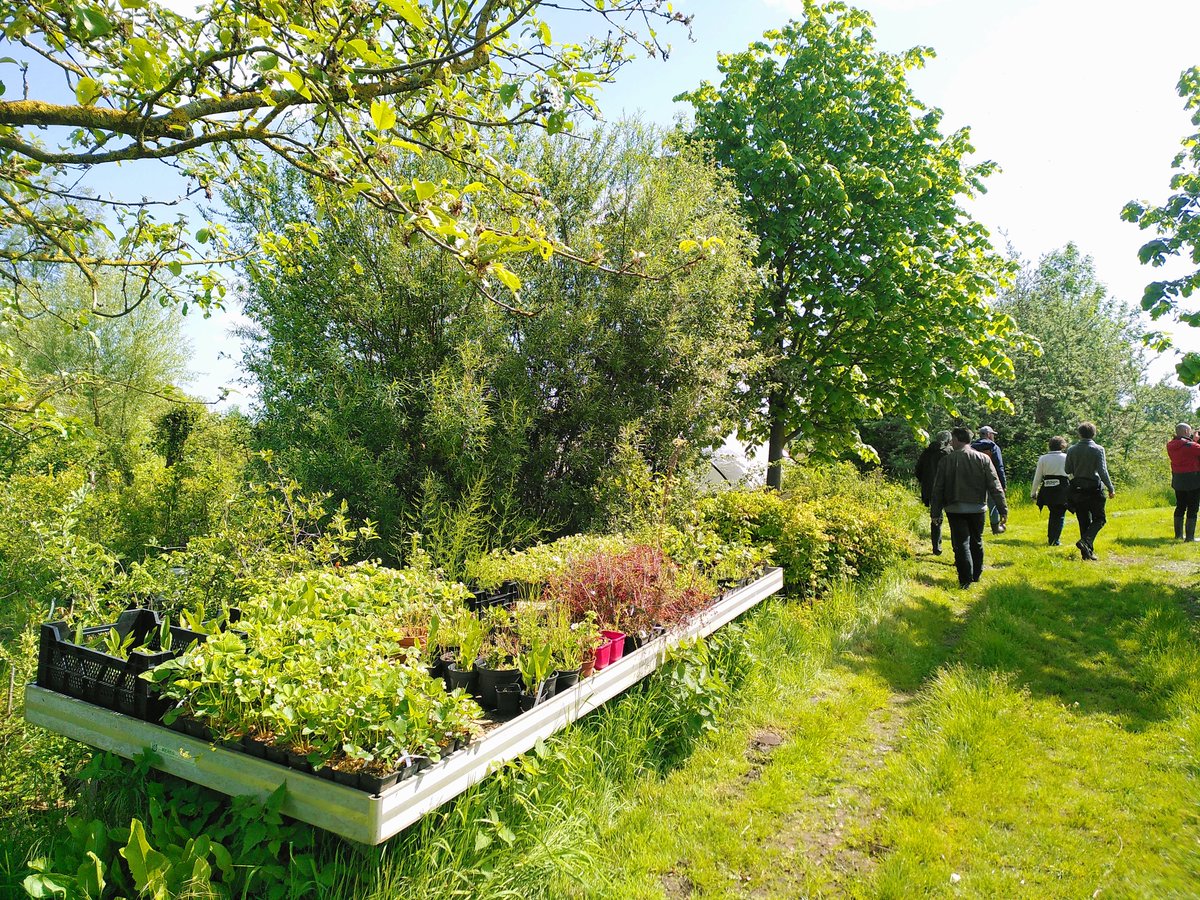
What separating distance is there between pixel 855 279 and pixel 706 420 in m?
5.47

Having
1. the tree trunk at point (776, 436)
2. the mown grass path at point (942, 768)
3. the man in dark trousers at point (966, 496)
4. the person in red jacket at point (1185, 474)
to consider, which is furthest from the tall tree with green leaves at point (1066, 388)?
the mown grass path at point (942, 768)

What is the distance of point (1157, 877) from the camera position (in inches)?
122

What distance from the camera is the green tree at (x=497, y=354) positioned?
6492 millimetres

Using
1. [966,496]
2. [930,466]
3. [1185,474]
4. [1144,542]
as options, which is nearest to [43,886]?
[966,496]

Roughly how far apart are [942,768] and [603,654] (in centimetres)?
215

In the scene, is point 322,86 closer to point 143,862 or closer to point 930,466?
point 143,862

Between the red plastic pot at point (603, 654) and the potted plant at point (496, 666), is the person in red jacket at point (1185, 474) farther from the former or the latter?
the potted plant at point (496, 666)

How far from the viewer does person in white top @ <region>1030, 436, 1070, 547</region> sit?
33.9 feet

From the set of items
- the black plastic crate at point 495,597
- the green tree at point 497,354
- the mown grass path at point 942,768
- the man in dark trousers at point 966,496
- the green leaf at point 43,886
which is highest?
the green tree at point 497,354

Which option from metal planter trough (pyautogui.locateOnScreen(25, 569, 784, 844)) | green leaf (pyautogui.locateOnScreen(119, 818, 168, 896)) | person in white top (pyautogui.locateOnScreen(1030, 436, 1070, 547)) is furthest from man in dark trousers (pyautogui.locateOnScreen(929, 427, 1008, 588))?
green leaf (pyautogui.locateOnScreen(119, 818, 168, 896))

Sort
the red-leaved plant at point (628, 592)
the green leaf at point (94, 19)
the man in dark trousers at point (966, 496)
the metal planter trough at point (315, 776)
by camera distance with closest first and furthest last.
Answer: the green leaf at point (94, 19)
the metal planter trough at point (315, 776)
the red-leaved plant at point (628, 592)
the man in dark trousers at point (966, 496)

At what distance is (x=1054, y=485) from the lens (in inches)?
410

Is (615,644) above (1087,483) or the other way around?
the other way around

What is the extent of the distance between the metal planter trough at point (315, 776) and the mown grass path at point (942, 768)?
69cm
